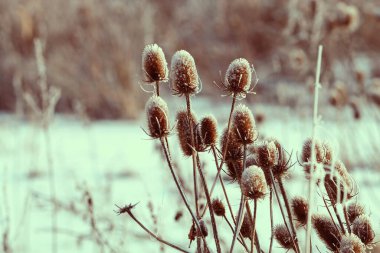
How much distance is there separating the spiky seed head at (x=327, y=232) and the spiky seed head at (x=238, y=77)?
31 cm

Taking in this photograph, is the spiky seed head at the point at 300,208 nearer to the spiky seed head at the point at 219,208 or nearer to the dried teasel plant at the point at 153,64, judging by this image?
the spiky seed head at the point at 219,208

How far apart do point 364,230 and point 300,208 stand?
169 millimetres

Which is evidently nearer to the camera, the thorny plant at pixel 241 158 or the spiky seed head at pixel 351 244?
the spiky seed head at pixel 351 244

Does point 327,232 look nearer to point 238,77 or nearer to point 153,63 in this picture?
point 238,77

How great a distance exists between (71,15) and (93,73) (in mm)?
1548

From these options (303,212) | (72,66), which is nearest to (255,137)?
(303,212)

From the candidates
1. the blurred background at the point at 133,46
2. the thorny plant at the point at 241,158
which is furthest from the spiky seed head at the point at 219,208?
the blurred background at the point at 133,46

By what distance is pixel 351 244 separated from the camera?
3.75 ft

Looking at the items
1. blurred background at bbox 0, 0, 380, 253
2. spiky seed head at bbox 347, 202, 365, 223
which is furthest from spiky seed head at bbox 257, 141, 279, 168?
blurred background at bbox 0, 0, 380, 253

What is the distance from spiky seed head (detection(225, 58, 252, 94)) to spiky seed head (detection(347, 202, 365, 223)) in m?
0.33

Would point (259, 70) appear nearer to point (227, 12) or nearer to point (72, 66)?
point (227, 12)

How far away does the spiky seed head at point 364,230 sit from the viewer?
1.24m

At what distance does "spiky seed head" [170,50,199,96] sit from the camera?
4.39 ft

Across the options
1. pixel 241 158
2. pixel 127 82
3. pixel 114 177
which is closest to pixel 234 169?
pixel 241 158
